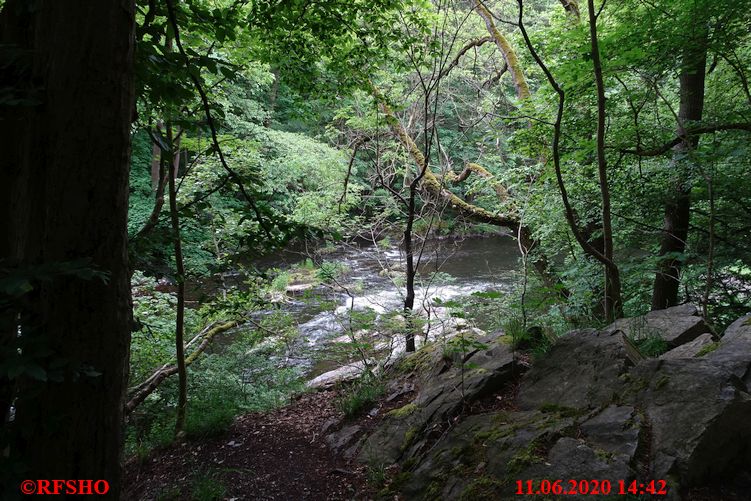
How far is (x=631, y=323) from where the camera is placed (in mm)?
3932

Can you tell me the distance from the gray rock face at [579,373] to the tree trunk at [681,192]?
2168mm

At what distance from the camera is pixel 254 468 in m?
3.79

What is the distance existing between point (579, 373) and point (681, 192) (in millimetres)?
3153

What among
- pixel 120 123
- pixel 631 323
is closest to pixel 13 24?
pixel 120 123

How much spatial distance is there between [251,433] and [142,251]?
2770 mm

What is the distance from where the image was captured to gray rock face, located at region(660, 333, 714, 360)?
3.11 metres

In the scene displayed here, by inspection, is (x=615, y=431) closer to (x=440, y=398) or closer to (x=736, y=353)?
(x=736, y=353)

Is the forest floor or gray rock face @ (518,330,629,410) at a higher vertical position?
gray rock face @ (518,330,629,410)

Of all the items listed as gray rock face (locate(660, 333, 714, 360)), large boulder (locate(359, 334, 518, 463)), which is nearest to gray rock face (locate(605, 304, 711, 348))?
gray rock face (locate(660, 333, 714, 360))

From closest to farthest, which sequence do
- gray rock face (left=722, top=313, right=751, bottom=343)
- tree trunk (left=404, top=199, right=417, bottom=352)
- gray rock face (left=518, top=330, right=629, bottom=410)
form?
gray rock face (left=518, top=330, right=629, bottom=410) < gray rock face (left=722, top=313, right=751, bottom=343) < tree trunk (left=404, top=199, right=417, bottom=352)

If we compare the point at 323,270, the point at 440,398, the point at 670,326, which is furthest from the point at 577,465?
the point at 323,270

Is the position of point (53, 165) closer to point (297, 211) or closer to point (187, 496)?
point (187, 496)
